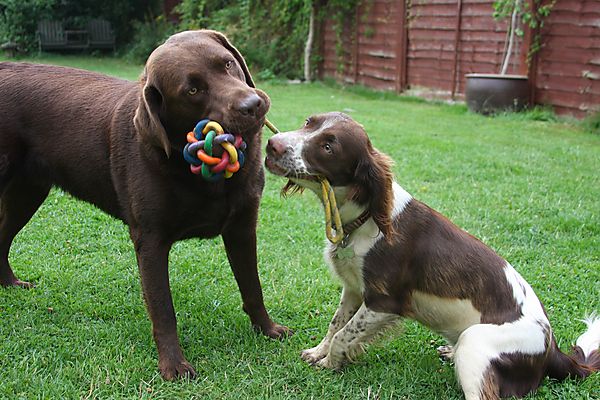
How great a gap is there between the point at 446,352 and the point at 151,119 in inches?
74.3

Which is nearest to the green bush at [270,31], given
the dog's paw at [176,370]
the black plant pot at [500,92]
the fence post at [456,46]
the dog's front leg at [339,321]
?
the fence post at [456,46]

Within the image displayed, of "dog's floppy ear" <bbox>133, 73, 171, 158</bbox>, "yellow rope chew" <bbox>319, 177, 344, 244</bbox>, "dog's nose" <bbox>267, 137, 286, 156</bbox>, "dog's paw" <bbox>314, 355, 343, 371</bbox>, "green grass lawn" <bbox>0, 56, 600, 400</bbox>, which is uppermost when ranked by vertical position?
"dog's floppy ear" <bbox>133, 73, 171, 158</bbox>

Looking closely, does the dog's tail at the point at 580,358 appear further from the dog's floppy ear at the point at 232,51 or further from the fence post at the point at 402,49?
the fence post at the point at 402,49

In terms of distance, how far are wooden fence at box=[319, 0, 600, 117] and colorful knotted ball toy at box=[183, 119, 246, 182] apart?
8987mm

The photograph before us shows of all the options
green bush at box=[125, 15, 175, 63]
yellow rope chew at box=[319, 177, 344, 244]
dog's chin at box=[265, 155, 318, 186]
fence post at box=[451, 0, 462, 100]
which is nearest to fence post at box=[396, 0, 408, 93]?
fence post at box=[451, 0, 462, 100]

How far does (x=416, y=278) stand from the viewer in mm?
3105

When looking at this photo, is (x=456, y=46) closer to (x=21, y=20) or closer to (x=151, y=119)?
(x=151, y=119)

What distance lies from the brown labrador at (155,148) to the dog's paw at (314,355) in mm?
280

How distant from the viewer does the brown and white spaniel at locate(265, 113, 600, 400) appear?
113 inches

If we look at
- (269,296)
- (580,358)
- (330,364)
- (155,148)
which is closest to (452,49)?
(269,296)

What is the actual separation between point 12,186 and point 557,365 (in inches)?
124

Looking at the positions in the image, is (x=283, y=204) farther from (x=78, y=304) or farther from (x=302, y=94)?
(x=302, y=94)

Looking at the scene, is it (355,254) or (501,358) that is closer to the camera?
(501,358)

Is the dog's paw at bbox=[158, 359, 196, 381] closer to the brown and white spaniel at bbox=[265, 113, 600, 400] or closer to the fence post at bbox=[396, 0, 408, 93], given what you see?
the brown and white spaniel at bbox=[265, 113, 600, 400]
